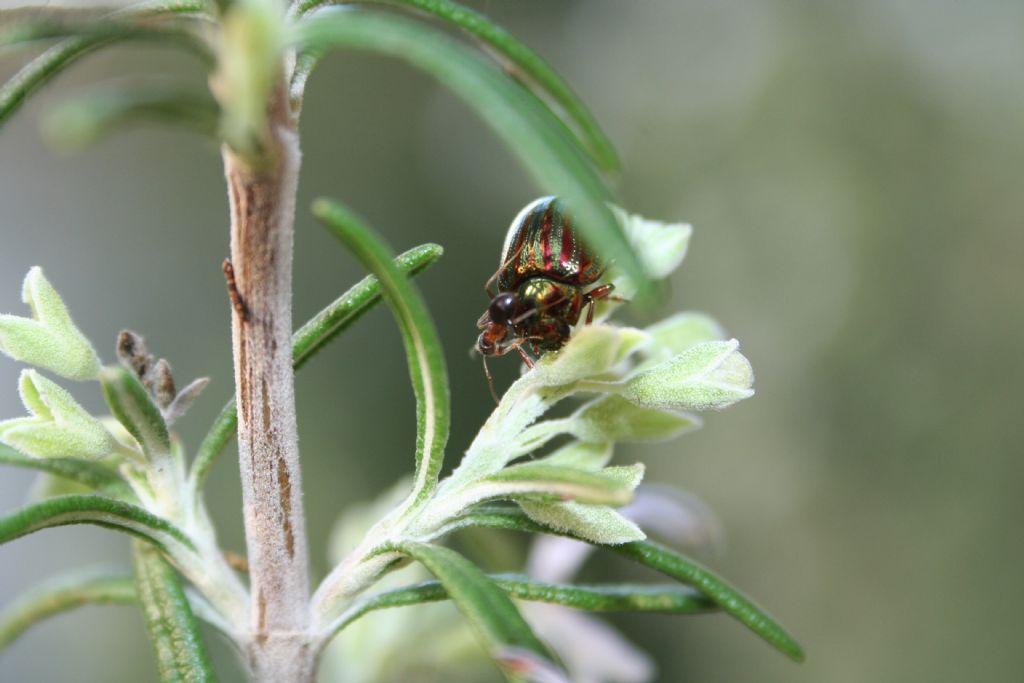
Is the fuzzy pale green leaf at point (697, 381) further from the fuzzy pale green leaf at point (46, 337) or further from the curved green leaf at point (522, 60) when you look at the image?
the fuzzy pale green leaf at point (46, 337)

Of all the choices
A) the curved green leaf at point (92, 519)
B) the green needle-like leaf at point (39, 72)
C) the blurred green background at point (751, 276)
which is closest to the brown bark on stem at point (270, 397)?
the curved green leaf at point (92, 519)

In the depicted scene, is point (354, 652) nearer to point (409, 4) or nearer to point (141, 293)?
point (409, 4)

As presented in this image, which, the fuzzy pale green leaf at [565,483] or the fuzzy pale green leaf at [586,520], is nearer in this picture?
the fuzzy pale green leaf at [565,483]

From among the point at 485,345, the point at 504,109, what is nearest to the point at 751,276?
the point at 485,345

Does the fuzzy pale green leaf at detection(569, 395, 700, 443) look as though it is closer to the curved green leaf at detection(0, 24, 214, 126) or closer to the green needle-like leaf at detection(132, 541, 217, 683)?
the green needle-like leaf at detection(132, 541, 217, 683)

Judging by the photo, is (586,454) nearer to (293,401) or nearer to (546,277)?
(546,277)

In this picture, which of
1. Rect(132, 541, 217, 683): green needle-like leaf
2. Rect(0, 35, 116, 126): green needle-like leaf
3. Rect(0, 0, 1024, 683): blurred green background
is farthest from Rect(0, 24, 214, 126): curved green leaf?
Rect(0, 0, 1024, 683): blurred green background
